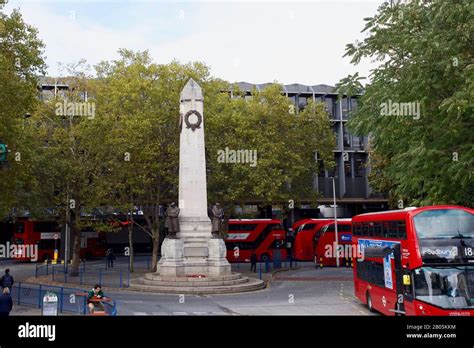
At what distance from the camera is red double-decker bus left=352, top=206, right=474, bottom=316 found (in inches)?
461

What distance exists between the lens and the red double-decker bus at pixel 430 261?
1171 cm

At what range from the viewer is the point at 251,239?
4081 cm

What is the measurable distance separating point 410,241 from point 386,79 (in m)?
8.31

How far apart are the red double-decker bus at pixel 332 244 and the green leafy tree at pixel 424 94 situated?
19379 millimetres

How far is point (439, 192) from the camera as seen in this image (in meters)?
16.6

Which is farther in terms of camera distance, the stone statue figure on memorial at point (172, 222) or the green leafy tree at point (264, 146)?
the green leafy tree at point (264, 146)

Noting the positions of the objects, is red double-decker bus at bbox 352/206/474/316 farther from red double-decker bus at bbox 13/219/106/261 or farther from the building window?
the building window

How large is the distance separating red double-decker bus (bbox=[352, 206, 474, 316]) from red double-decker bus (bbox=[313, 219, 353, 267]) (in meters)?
23.9

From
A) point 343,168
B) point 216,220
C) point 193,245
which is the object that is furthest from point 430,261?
point 343,168

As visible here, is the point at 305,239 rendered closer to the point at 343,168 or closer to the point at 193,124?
the point at 193,124

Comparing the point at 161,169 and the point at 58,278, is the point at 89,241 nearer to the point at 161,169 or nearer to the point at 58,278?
the point at 58,278

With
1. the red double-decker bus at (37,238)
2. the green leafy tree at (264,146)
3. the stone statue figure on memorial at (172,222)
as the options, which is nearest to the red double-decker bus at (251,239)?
the green leafy tree at (264,146)

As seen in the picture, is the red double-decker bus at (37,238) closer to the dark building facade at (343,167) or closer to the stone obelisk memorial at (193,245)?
the stone obelisk memorial at (193,245)
